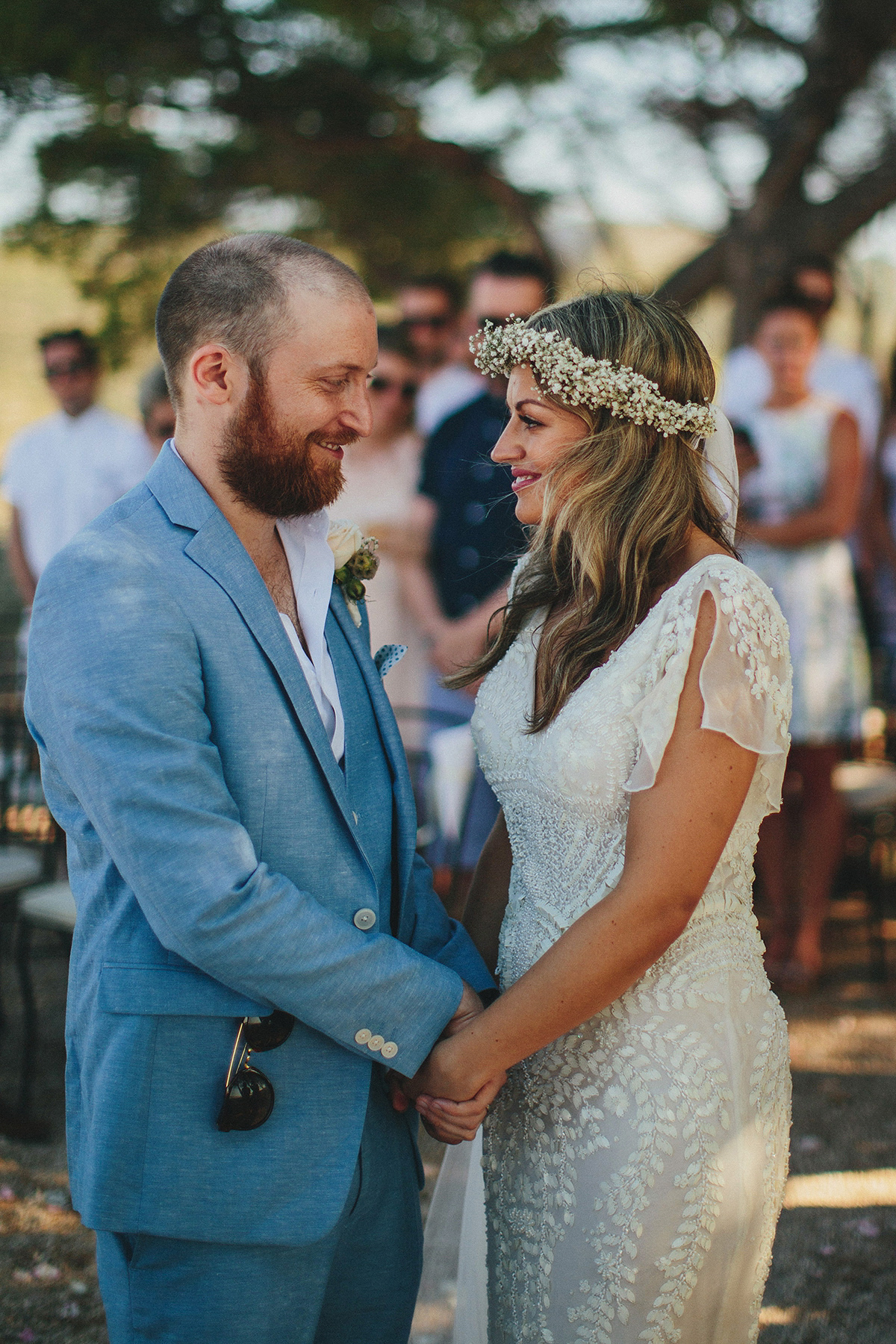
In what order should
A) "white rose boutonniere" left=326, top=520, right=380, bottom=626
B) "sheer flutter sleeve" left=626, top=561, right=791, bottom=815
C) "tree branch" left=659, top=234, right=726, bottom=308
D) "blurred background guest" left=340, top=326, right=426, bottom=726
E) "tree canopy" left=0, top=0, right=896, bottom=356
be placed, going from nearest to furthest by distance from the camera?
"sheer flutter sleeve" left=626, top=561, right=791, bottom=815, "white rose boutonniere" left=326, top=520, right=380, bottom=626, "blurred background guest" left=340, top=326, right=426, bottom=726, "tree canopy" left=0, top=0, right=896, bottom=356, "tree branch" left=659, top=234, right=726, bottom=308

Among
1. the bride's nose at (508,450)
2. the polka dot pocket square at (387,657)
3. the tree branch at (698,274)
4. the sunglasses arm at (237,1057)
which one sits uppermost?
the tree branch at (698,274)

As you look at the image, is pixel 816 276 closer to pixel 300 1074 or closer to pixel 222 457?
pixel 222 457

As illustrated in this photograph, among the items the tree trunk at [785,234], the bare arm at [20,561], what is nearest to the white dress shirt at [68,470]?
the bare arm at [20,561]

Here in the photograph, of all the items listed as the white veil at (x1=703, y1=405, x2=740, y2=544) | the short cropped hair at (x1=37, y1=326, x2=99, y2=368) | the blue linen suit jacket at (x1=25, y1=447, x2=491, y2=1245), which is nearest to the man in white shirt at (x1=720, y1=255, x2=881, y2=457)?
the short cropped hair at (x1=37, y1=326, x2=99, y2=368)

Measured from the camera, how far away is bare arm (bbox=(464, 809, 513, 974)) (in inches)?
94.3

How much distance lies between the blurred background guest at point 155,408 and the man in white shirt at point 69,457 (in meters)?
0.94

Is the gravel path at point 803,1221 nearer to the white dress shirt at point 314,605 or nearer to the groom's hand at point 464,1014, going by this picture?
the groom's hand at point 464,1014

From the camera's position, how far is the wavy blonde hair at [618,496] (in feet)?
7.00

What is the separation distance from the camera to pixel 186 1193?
5.75 ft

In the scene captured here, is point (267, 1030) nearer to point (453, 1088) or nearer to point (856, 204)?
point (453, 1088)

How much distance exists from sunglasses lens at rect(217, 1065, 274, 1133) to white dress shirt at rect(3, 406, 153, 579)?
4.96 meters

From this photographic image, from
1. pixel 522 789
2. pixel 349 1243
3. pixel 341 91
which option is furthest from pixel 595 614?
pixel 341 91

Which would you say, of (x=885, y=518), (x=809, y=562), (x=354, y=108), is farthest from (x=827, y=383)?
(x=354, y=108)

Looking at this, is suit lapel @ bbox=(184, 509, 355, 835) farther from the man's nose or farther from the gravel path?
the gravel path
